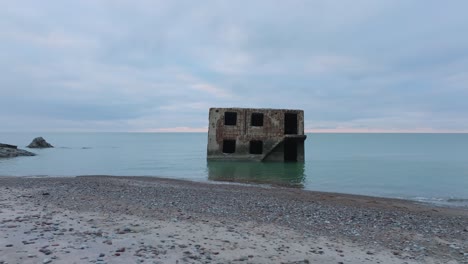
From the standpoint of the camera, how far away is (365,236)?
9.64m

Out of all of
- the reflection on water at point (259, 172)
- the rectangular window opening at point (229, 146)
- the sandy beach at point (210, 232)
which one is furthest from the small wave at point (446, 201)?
the rectangular window opening at point (229, 146)

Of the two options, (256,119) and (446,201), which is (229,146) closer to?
(256,119)

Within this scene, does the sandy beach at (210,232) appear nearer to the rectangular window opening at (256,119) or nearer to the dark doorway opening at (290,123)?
the rectangular window opening at (256,119)

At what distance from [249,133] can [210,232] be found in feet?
88.0

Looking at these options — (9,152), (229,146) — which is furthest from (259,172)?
(9,152)

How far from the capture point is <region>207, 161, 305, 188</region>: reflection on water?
84.7 feet

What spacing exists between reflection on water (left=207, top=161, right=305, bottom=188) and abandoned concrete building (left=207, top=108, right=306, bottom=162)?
0.81 m

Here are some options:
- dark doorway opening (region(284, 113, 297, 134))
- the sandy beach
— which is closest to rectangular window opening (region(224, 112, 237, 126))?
dark doorway opening (region(284, 113, 297, 134))

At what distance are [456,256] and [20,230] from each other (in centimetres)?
901

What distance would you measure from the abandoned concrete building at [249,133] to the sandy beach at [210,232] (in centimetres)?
2130

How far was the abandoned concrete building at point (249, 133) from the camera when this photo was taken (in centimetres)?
3531

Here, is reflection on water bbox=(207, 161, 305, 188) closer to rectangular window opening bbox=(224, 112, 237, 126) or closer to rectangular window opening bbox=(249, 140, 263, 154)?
rectangular window opening bbox=(249, 140, 263, 154)

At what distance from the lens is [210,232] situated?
8.95 metres

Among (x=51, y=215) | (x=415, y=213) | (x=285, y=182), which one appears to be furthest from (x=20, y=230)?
(x=285, y=182)
